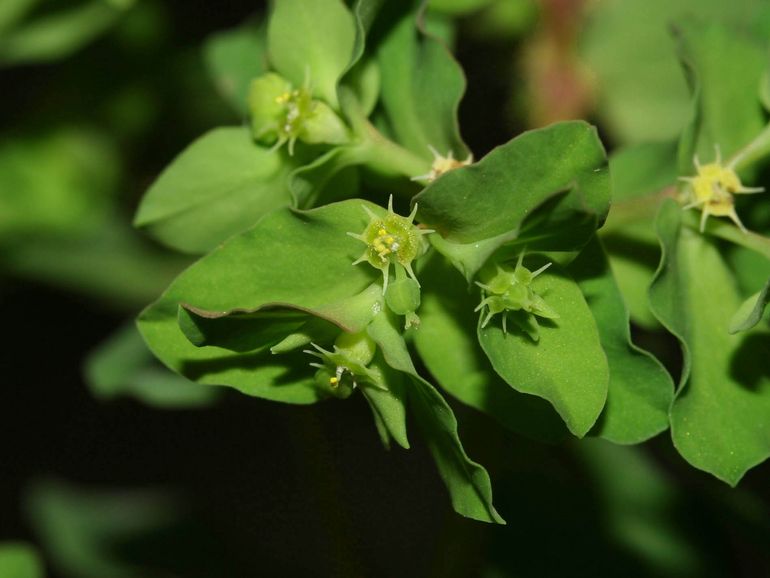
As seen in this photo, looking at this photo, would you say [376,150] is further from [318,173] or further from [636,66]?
[636,66]

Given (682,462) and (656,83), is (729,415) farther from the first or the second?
(656,83)

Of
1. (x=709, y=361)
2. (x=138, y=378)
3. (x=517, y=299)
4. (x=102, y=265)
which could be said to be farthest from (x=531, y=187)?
(x=102, y=265)

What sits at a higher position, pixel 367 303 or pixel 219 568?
pixel 367 303

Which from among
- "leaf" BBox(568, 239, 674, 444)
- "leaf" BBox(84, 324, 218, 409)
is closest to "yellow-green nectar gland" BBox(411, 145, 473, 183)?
"leaf" BBox(568, 239, 674, 444)

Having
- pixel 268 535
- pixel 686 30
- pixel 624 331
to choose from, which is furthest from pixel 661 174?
pixel 268 535

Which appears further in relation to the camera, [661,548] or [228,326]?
[661,548]

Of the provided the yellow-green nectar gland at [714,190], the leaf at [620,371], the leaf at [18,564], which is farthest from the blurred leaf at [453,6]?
the leaf at [18,564]

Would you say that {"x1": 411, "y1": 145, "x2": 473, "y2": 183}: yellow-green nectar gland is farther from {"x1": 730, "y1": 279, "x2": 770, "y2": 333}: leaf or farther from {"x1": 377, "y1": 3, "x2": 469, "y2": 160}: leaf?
{"x1": 730, "y1": 279, "x2": 770, "y2": 333}: leaf
